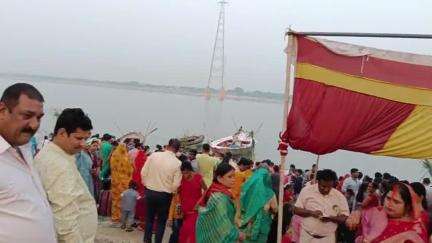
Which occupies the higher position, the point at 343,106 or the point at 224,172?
the point at 343,106

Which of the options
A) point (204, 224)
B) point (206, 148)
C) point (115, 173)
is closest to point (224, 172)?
point (204, 224)

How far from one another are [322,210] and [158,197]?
2416 millimetres

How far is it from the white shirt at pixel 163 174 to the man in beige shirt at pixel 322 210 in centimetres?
198

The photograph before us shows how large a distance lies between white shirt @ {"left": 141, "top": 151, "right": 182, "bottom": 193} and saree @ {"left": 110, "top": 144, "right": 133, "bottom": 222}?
4.86 feet

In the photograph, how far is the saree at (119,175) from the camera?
8242 mm

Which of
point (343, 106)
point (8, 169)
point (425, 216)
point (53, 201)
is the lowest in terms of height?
point (425, 216)

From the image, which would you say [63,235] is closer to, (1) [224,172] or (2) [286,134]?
(1) [224,172]

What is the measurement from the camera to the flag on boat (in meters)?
4.86

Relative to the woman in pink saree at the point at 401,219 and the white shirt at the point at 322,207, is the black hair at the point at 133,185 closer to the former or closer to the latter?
the white shirt at the point at 322,207

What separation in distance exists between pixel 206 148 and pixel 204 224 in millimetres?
4380

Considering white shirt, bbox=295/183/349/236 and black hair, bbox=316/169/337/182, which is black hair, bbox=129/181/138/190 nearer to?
white shirt, bbox=295/183/349/236

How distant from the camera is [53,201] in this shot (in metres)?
2.71

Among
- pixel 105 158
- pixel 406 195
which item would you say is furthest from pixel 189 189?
pixel 406 195

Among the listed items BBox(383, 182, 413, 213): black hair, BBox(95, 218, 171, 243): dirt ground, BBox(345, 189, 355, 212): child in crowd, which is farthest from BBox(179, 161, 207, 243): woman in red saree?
BBox(383, 182, 413, 213): black hair
